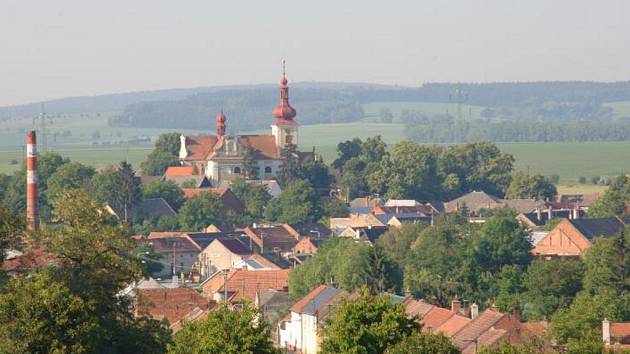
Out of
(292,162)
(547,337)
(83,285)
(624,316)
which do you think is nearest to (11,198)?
(292,162)

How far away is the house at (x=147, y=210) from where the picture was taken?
117375 mm

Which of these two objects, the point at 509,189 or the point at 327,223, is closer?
the point at 327,223

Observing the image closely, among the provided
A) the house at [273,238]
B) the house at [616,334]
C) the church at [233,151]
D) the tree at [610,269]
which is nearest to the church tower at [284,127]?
the church at [233,151]

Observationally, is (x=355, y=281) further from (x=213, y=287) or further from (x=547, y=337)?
(x=547, y=337)

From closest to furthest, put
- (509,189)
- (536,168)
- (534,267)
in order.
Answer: (534,267)
(509,189)
(536,168)

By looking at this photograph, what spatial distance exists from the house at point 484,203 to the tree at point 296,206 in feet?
25.8

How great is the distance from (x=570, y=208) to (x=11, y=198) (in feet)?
100

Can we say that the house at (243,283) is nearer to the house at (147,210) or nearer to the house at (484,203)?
the house at (147,210)

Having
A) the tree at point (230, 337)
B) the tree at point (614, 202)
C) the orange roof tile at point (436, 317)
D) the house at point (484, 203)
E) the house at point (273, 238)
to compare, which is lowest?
the house at point (484, 203)

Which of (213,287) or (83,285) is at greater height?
(83,285)

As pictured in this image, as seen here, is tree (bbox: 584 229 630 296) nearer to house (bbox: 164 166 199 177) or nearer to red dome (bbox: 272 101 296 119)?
house (bbox: 164 166 199 177)

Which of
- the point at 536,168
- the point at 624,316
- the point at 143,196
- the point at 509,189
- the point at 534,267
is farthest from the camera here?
the point at 536,168

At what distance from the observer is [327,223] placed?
4486 inches

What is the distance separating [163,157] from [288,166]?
1151 cm
